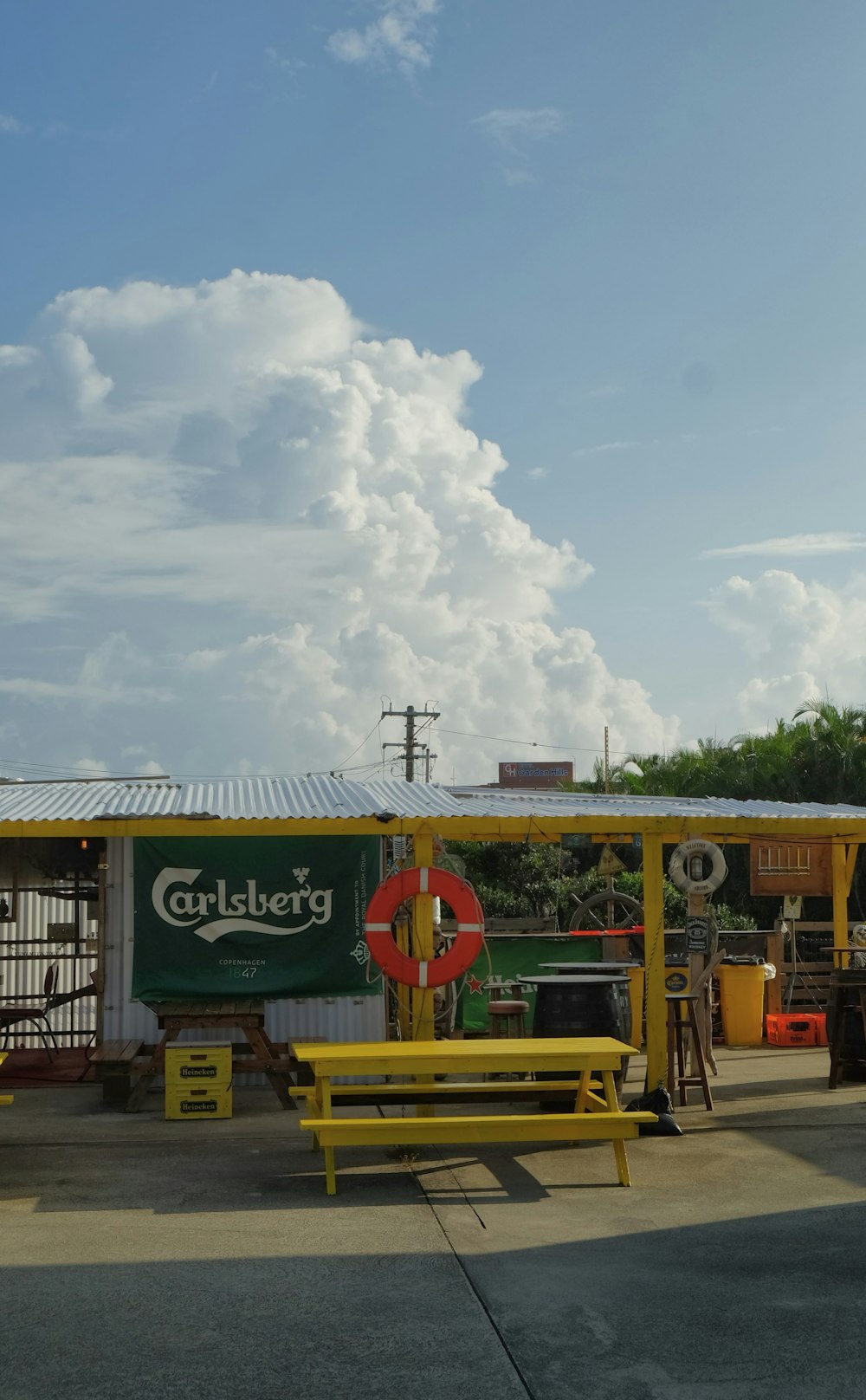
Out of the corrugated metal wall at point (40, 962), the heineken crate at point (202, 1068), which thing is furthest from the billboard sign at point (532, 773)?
the heineken crate at point (202, 1068)

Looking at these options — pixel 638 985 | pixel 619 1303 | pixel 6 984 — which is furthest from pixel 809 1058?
pixel 6 984

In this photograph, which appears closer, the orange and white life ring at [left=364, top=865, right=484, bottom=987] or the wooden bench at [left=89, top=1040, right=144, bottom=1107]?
the orange and white life ring at [left=364, top=865, right=484, bottom=987]

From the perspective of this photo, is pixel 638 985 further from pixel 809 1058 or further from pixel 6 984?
pixel 6 984

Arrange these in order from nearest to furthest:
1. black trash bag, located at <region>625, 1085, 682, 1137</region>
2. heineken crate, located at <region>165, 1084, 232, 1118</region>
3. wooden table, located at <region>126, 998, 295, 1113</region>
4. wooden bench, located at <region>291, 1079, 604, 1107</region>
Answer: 1. wooden bench, located at <region>291, 1079, 604, 1107</region>
2. black trash bag, located at <region>625, 1085, 682, 1137</region>
3. heineken crate, located at <region>165, 1084, 232, 1118</region>
4. wooden table, located at <region>126, 998, 295, 1113</region>

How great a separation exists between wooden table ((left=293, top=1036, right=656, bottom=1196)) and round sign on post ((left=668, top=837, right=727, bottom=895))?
13.0 ft

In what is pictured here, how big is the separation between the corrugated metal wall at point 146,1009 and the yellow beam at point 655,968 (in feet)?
8.07

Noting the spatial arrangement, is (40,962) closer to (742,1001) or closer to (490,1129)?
(742,1001)

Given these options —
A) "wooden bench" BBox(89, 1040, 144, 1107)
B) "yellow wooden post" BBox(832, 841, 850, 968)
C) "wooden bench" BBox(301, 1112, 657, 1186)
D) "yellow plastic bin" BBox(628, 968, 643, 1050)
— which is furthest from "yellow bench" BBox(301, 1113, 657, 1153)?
"yellow wooden post" BBox(832, 841, 850, 968)

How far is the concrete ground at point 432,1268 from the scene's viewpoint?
4.48 metres

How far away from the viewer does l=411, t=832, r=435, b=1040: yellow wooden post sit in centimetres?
968

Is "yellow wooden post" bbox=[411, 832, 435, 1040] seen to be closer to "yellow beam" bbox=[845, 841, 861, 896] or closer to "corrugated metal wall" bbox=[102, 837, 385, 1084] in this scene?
"corrugated metal wall" bbox=[102, 837, 385, 1084]

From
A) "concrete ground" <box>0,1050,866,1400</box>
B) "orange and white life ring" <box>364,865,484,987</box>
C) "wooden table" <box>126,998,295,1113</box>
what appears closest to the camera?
"concrete ground" <box>0,1050,866,1400</box>

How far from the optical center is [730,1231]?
638cm

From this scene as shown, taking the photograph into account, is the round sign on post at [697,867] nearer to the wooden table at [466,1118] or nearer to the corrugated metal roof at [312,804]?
the corrugated metal roof at [312,804]
